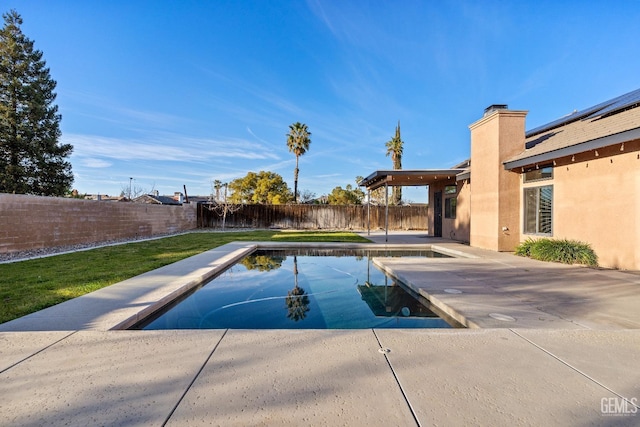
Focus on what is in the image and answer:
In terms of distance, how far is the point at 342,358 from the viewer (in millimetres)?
2658

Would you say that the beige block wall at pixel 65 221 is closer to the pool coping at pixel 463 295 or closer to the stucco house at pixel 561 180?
the pool coping at pixel 463 295

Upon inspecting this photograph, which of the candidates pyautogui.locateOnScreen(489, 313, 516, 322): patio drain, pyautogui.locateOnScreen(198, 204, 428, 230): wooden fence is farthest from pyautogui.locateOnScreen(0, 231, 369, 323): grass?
pyautogui.locateOnScreen(198, 204, 428, 230): wooden fence

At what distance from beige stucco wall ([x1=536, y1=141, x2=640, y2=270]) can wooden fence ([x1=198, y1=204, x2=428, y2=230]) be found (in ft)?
48.2

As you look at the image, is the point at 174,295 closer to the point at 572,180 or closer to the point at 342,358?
the point at 342,358

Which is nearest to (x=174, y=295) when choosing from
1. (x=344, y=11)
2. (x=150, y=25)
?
(x=150, y=25)

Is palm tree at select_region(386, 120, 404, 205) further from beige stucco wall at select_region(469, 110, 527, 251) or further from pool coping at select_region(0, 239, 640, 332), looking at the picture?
pool coping at select_region(0, 239, 640, 332)

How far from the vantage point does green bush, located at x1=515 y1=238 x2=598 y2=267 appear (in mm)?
7195

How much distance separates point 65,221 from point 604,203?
1614cm

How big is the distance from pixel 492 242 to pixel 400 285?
18.2 feet

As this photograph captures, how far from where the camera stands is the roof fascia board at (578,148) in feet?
20.0

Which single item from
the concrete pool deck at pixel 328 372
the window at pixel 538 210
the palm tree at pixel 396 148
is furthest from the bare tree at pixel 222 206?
the palm tree at pixel 396 148

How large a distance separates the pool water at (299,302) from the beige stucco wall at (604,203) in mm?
5118

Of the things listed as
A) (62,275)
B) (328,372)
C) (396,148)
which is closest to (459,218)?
(328,372)

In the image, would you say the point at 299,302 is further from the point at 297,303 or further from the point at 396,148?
the point at 396,148
